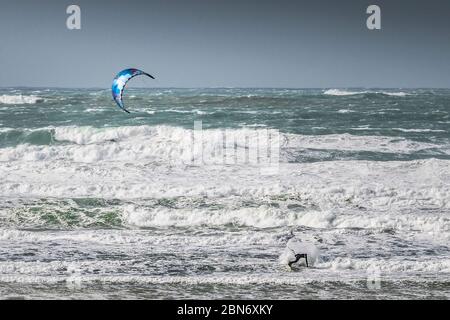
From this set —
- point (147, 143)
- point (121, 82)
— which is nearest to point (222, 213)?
point (121, 82)

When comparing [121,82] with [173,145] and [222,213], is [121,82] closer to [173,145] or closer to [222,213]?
[222,213]

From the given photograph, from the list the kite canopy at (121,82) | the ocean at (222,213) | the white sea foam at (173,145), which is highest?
the kite canopy at (121,82)

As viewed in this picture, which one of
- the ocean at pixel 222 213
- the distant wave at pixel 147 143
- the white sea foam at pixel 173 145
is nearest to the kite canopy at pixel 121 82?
the ocean at pixel 222 213

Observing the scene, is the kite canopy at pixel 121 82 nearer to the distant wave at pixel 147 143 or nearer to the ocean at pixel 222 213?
the ocean at pixel 222 213

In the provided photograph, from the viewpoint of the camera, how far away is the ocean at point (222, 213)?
670 centimetres

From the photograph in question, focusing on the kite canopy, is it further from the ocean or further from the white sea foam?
the white sea foam

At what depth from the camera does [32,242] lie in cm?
842

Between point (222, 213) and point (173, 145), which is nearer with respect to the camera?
point (222, 213)

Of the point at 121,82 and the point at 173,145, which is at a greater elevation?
the point at 121,82

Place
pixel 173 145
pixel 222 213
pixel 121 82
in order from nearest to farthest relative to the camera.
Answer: pixel 222 213, pixel 121 82, pixel 173 145

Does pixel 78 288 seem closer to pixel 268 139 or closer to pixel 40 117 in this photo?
pixel 268 139

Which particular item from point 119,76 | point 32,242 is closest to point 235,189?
point 119,76

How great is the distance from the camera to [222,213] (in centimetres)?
1023

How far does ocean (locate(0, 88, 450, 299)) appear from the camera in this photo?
670cm
